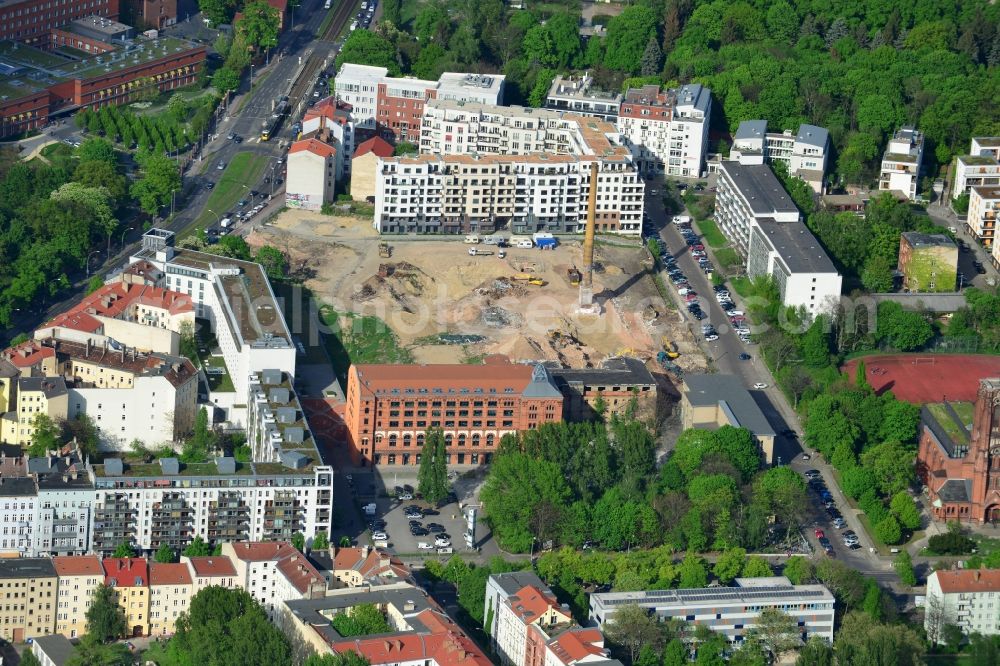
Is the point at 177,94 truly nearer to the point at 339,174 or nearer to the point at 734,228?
the point at 339,174

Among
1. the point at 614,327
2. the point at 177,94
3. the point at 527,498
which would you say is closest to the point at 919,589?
the point at 527,498

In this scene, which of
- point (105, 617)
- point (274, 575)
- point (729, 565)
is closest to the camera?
point (105, 617)

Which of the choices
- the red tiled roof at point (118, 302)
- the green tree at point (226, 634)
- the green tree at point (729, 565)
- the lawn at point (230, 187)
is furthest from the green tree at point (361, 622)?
the lawn at point (230, 187)

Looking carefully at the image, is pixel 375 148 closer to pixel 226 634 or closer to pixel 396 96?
pixel 396 96

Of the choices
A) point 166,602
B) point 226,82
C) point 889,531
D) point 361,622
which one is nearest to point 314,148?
point 226,82

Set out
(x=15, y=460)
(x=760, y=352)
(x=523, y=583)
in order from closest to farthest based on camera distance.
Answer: (x=523, y=583) → (x=15, y=460) → (x=760, y=352)

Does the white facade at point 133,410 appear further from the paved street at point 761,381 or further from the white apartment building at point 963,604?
the white apartment building at point 963,604
